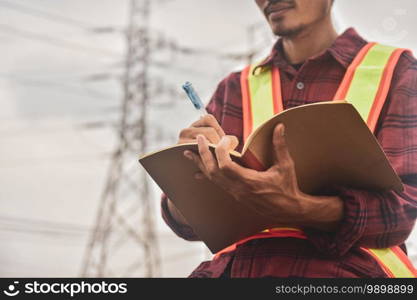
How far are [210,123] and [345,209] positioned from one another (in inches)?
9.2

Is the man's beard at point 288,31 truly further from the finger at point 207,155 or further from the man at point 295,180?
the finger at point 207,155

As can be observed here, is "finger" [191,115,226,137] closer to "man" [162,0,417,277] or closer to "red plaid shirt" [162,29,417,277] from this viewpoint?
"man" [162,0,417,277]

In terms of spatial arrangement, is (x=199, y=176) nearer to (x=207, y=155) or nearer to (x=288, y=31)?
(x=207, y=155)

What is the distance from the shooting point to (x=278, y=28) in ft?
3.55

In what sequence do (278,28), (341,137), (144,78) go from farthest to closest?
(144,78), (278,28), (341,137)

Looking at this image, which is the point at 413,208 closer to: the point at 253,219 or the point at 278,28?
the point at 253,219

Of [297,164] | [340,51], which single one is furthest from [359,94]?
[297,164]

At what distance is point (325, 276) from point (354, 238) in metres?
0.09

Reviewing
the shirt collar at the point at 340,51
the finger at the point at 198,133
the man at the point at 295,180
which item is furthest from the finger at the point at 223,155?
the shirt collar at the point at 340,51

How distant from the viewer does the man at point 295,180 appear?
2.67 ft

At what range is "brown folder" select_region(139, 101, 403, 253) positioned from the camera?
78 cm

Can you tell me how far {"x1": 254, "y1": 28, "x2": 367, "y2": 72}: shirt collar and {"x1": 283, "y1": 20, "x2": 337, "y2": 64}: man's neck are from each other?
0.07ft

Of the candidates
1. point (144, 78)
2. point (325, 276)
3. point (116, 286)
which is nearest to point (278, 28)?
point (325, 276)

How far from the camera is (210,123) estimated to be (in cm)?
91
